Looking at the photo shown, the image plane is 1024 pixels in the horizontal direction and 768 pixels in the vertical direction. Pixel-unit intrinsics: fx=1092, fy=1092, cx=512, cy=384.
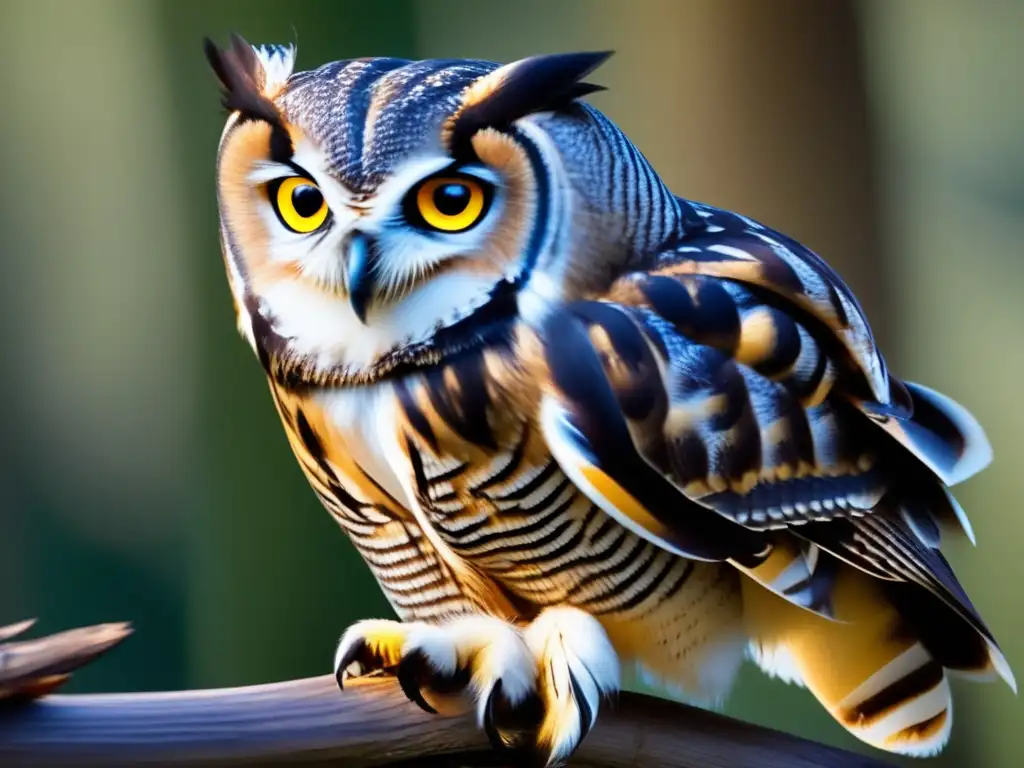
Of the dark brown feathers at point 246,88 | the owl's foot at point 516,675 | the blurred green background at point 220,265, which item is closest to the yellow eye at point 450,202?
the dark brown feathers at point 246,88

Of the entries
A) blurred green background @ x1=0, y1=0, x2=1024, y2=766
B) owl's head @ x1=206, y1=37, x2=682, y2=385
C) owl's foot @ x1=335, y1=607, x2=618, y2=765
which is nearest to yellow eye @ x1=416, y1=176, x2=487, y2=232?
owl's head @ x1=206, y1=37, x2=682, y2=385

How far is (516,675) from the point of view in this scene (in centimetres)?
77

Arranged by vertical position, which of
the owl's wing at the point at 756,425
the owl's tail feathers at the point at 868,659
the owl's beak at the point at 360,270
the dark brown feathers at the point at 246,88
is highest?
the dark brown feathers at the point at 246,88

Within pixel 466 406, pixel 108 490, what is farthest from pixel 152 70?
pixel 466 406

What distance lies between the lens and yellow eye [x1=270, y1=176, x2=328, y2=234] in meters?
0.73

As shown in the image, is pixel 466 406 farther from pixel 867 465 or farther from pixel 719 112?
pixel 719 112

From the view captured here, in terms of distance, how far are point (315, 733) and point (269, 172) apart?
1.23 feet

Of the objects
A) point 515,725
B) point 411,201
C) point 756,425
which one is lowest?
point 515,725

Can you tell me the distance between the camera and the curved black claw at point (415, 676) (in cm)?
74

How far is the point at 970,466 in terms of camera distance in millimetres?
883

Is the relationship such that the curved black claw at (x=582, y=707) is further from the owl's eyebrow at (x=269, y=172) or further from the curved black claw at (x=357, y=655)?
the owl's eyebrow at (x=269, y=172)

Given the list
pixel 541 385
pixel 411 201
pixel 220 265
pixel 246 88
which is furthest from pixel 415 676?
pixel 220 265

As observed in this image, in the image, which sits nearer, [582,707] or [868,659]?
[582,707]

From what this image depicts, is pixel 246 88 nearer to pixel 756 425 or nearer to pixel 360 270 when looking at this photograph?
pixel 360 270
